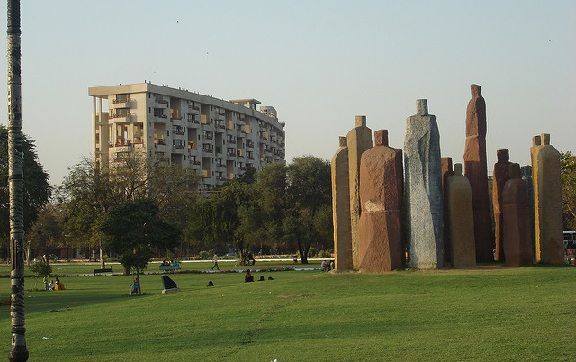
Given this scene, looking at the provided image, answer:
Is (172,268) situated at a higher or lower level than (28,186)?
lower

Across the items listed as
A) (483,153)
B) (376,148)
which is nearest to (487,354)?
(376,148)

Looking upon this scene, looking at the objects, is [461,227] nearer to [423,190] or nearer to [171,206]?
[423,190]

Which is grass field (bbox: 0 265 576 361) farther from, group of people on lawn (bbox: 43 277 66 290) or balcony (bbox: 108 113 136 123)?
balcony (bbox: 108 113 136 123)

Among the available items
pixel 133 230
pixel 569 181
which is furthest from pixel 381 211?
pixel 569 181

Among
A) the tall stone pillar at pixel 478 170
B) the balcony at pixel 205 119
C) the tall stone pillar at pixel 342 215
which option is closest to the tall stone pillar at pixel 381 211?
the tall stone pillar at pixel 342 215

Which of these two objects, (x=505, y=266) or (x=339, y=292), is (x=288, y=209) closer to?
(x=505, y=266)

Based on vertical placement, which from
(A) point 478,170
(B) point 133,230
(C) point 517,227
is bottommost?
(C) point 517,227

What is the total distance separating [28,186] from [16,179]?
5291 cm

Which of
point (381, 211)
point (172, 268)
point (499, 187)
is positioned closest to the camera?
point (381, 211)

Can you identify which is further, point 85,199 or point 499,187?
point 85,199

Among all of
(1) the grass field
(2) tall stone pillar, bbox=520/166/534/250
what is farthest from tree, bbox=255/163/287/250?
(1) the grass field

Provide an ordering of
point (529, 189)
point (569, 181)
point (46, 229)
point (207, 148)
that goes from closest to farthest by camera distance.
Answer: point (529, 189), point (569, 181), point (46, 229), point (207, 148)

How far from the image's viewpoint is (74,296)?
125 feet

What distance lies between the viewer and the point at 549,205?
115ft
